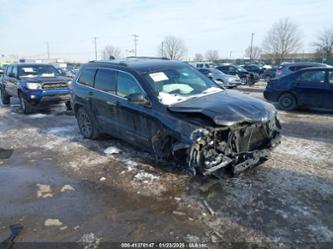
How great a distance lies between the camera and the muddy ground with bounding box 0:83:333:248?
3293mm

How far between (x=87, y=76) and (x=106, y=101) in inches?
51.6

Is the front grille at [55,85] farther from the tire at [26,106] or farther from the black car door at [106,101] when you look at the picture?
the black car door at [106,101]

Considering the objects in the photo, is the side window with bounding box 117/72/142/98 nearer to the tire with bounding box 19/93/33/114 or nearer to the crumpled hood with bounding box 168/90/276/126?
the crumpled hood with bounding box 168/90/276/126

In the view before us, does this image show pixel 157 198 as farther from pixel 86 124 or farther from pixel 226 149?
pixel 86 124

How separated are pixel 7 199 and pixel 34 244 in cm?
141

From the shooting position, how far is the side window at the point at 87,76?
656 centimetres

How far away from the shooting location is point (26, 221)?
3.62m

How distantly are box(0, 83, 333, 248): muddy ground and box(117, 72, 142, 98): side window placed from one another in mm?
1308

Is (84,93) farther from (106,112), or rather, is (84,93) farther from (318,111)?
(318,111)

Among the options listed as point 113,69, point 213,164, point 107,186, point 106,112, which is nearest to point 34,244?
point 107,186

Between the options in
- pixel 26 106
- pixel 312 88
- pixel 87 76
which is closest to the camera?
pixel 87 76

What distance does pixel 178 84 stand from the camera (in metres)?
5.20

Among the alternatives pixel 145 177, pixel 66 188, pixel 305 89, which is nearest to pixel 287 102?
pixel 305 89

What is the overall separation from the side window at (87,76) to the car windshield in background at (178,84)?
1.99 m
